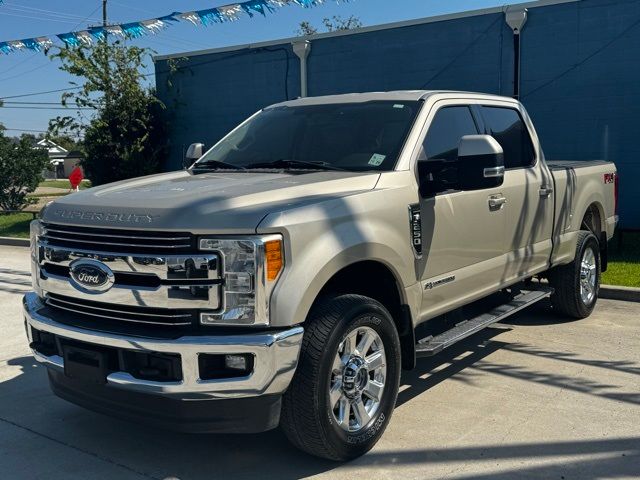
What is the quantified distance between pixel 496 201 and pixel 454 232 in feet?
2.12

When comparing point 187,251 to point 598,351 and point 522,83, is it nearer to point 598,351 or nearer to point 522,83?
point 598,351

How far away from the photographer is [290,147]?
5004 millimetres

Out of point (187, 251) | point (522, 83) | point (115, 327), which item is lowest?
point (115, 327)

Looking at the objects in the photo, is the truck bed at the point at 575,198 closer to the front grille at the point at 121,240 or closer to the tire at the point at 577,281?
the tire at the point at 577,281

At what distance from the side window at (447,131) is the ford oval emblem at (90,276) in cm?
226

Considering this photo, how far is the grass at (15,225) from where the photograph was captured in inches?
642

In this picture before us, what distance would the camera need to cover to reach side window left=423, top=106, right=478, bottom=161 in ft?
15.7

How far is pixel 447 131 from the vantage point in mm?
5012

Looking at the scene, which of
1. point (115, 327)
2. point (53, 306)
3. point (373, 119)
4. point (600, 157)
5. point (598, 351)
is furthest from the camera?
point (600, 157)

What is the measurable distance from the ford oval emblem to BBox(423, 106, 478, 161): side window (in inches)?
89.0

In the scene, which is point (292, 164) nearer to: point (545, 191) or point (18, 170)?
point (545, 191)

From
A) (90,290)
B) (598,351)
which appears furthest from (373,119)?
(598,351)

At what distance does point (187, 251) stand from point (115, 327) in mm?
601

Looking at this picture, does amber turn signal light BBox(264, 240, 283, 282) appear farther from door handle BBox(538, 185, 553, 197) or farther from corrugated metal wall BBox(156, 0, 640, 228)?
corrugated metal wall BBox(156, 0, 640, 228)
